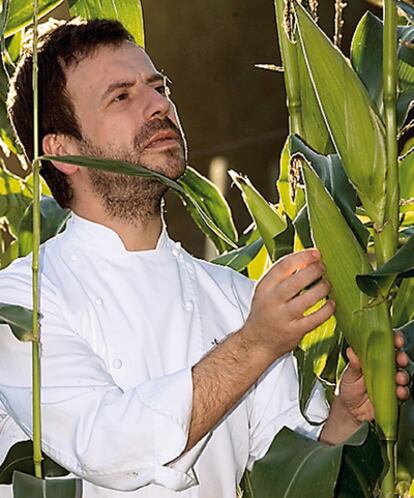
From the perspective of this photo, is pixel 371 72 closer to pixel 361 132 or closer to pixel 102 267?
pixel 361 132

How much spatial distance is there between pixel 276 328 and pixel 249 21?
2.32 meters

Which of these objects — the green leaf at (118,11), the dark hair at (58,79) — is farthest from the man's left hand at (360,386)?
the green leaf at (118,11)

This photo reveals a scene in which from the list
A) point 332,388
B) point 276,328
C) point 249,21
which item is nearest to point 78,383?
point 276,328

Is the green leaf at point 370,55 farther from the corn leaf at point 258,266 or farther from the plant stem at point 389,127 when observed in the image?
the corn leaf at point 258,266

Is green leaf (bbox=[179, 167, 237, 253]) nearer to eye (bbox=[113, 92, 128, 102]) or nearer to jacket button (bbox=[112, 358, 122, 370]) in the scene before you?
eye (bbox=[113, 92, 128, 102])

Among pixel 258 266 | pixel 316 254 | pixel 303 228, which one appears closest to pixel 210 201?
pixel 258 266

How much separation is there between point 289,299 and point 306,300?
0.01 m

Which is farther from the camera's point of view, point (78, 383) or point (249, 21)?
point (249, 21)

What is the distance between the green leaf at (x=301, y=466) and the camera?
3.19ft

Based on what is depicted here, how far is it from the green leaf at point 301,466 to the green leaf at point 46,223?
50 cm

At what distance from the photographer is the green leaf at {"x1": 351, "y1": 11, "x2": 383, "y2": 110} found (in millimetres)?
1147

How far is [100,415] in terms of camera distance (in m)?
1.05

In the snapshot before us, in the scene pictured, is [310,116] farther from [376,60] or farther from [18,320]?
[18,320]

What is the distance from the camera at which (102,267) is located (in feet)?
4.17
